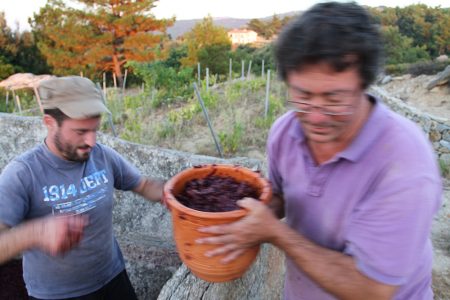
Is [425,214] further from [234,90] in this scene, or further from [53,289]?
[234,90]

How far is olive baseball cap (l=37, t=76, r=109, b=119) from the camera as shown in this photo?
1.62 m

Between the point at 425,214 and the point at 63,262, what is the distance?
154 centimetres

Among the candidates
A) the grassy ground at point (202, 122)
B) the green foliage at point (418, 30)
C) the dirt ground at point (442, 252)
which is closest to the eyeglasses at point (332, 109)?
the dirt ground at point (442, 252)

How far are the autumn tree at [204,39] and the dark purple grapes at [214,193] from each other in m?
19.9

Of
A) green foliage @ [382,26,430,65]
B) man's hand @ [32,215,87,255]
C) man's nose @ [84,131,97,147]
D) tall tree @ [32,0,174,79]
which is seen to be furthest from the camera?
tall tree @ [32,0,174,79]

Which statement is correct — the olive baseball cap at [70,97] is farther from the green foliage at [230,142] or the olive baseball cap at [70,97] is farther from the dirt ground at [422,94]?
the dirt ground at [422,94]

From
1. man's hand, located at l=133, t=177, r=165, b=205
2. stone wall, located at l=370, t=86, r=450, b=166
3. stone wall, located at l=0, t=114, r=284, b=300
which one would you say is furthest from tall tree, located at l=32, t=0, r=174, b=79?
man's hand, located at l=133, t=177, r=165, b=205

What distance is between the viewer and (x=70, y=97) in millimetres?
1634

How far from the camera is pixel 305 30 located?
3.34ft

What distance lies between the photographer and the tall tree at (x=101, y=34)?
20484 mm

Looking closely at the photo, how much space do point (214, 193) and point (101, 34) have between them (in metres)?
22.4

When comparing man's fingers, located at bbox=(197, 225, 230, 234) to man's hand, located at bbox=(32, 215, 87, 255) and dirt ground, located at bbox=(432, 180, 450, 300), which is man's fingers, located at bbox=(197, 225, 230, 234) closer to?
man's hand, located at bbox=(32, 215, 87, 255)

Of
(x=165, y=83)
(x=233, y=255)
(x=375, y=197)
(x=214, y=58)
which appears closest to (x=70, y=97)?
(x=233, y=255)

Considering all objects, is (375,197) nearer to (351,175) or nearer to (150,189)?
(351,175)
